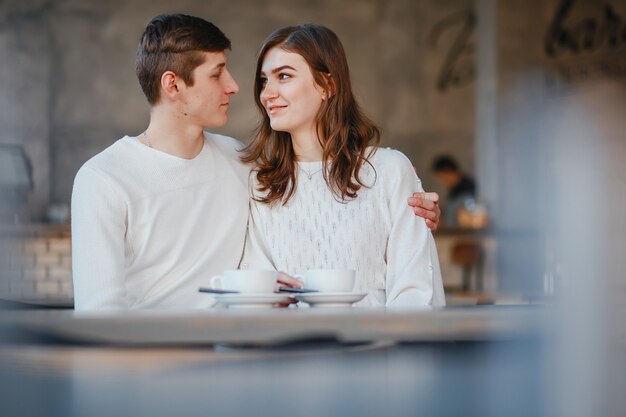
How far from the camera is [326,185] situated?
7.23 feet

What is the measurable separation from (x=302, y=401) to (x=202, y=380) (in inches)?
3.4

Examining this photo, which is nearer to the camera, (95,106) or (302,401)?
(302,401)

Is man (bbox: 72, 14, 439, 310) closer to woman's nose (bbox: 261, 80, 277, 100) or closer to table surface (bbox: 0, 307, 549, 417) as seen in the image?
woman's nose (bbox: 261, 80, 277, 100)

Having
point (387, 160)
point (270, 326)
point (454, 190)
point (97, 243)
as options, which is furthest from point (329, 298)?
point (454, 190)

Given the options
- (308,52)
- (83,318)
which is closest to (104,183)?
(308,52)

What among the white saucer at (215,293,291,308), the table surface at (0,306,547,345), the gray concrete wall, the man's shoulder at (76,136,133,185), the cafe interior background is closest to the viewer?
the table surface at (0,306,547,345)

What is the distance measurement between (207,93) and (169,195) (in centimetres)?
31

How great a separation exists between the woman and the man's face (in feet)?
0.30

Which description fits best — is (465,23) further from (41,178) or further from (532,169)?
(532,169)

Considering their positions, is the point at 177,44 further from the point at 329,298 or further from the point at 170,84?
the point at 329,298

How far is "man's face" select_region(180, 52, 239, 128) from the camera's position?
7.34 feet

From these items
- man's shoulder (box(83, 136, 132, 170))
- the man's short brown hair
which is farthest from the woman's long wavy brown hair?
man's shoulder (box(83, 136, 132, 170))

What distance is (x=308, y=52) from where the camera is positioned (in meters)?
2.23

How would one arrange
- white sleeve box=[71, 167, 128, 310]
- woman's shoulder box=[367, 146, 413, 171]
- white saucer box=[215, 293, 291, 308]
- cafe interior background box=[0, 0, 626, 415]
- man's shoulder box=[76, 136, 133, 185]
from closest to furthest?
white saucer box=[215, 293, 291, 308]
white sleeve box=[71, 167, 128, 310]
man's shoulder box=[76, 136, 133, 185]
woman's shoulder box=[367, 146, 413, 171]
cafe interior background box=[0, 0, 626, 415]
